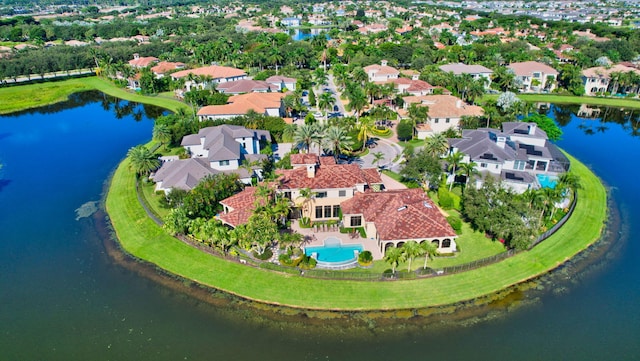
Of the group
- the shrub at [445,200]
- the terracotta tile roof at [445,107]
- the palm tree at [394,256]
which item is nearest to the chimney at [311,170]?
the palm tree at [394,256]

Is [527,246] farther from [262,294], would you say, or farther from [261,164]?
[261,164]

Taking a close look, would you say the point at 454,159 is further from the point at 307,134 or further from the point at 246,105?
the point at 246,105

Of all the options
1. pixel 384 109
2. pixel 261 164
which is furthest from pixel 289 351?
pixel 384 109

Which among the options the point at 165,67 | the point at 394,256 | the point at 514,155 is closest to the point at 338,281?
the point at 394,256

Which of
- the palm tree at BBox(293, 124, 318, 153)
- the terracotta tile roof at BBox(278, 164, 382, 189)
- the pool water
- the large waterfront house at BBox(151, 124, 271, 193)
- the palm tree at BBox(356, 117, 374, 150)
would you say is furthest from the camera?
the palm tree at BBox(356, 117, 374, 150)

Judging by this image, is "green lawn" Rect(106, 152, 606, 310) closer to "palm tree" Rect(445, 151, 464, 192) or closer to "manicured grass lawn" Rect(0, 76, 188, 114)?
"palm tree" Rect(445, 151, 464, 192)

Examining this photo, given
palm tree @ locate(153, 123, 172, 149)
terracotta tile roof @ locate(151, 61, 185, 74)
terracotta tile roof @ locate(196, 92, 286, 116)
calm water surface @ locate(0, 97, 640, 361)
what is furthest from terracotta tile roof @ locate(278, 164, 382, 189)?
terracotta tile roof @ locate(151, 61, 185, 74)
